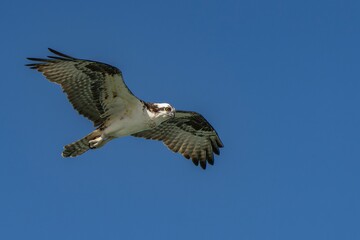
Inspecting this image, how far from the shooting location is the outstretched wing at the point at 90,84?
15.6m

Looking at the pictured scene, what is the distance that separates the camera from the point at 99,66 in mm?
15477

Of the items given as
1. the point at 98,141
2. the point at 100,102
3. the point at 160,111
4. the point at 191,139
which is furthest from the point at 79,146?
the point at 191,139

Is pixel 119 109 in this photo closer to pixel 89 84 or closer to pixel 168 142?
pixel 89 84

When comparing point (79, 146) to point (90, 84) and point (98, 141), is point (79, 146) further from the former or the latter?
point (90, 84)

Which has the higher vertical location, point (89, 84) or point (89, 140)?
point (89, 84)

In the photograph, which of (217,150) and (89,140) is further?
(217,150)

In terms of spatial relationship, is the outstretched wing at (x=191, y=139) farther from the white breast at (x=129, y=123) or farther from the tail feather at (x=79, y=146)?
the tail feather at (x=79, y=146)

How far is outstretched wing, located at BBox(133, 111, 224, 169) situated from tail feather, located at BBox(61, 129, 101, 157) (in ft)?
6.65

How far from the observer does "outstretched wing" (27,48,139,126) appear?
15586 mm

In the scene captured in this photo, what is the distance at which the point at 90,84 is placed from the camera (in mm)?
15953

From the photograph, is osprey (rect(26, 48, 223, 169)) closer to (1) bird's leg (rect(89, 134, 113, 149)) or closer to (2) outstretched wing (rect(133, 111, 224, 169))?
(1) bird's leg (rect(89, 134, 113, 149))

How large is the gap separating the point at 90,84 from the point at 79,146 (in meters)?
1.24

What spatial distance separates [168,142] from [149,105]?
245 cm

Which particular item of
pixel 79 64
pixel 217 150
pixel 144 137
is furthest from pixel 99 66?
pixel 217 150
